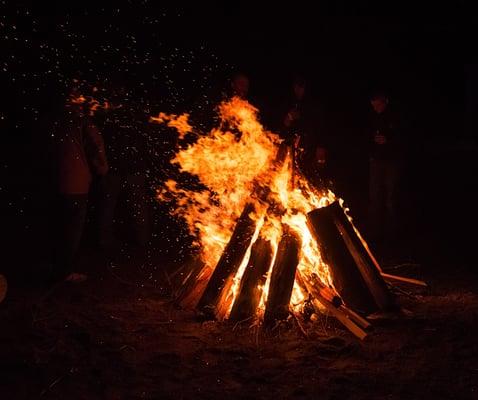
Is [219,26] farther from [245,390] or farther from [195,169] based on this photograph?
[245,390]

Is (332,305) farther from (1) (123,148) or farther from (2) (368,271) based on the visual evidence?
(1) (123,148)

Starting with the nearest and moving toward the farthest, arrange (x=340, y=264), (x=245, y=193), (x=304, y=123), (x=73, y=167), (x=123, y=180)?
(x=340, y=264) < (x=245, y=193) < (x=73, y=167) < (x=123, y=180) < (x=304, y=123)

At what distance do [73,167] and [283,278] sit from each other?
2633mm

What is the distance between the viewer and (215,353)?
14.1ft

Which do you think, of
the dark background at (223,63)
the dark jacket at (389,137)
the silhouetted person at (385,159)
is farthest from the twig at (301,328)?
the dark background at (223,63)

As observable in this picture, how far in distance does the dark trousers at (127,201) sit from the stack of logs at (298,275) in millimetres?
2523

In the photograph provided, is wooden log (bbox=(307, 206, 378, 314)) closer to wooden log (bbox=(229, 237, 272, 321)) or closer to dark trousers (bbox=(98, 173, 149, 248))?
wooden log (bbox=(229, 237, 272, 321))

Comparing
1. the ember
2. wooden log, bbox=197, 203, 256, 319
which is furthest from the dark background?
wooden log, bbox=197, 203, 256, 319

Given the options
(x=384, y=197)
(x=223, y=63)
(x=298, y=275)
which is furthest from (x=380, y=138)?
(x=223, y=63)

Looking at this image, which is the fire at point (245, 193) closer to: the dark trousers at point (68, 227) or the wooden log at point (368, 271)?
the wooden log at point (368, 271)

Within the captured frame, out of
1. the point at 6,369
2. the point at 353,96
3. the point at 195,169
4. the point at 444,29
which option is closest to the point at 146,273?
the point at 195,169

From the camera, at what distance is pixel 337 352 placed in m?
4.28

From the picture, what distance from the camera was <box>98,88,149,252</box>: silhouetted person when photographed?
23.3 ft

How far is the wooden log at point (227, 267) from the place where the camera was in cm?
512
